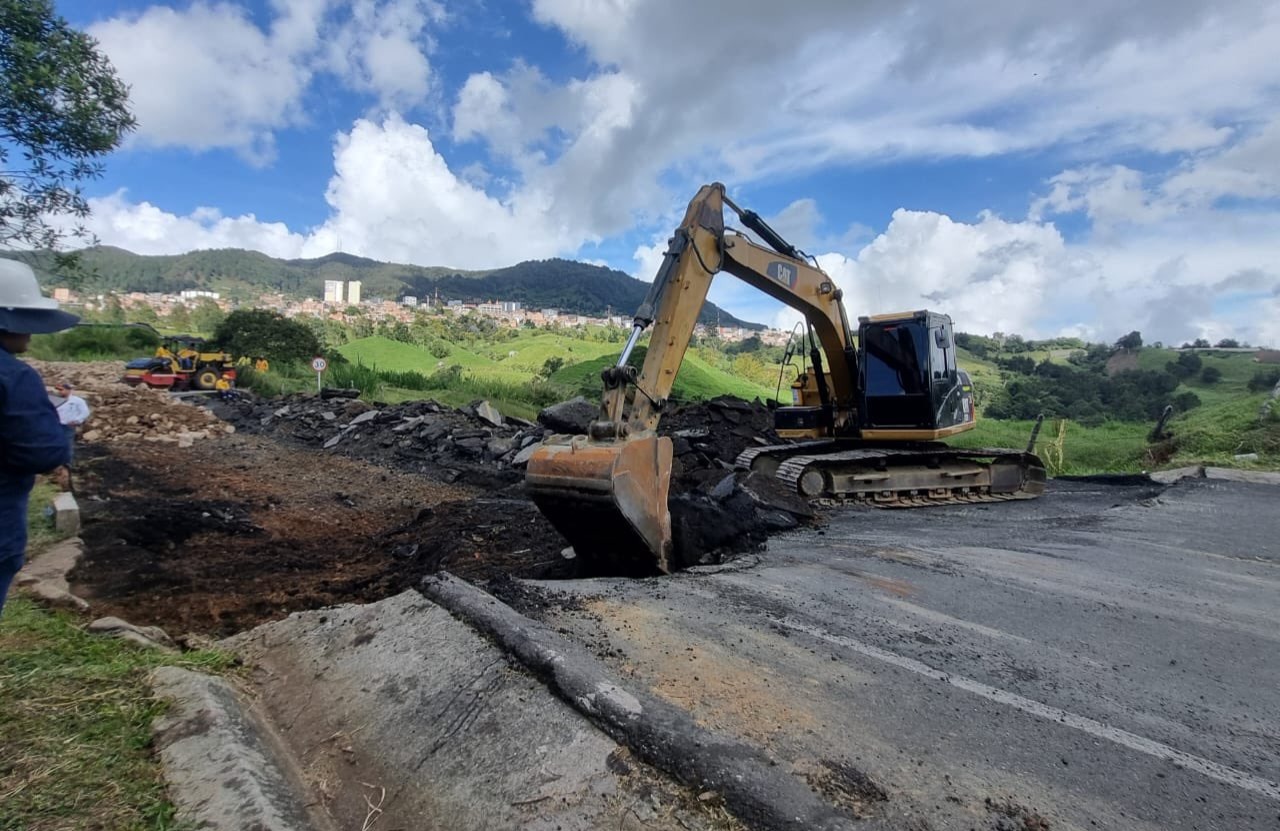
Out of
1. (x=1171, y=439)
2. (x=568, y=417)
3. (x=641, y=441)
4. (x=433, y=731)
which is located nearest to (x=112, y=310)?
(x=568, y=417)

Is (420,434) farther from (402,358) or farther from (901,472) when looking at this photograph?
(402,358)

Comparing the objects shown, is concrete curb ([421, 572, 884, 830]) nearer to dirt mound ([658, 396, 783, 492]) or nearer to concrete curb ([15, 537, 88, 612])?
concrete curb ([15, 537, 88, 612])

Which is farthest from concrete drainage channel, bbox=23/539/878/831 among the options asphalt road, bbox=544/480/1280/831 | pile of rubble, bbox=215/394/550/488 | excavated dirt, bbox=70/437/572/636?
pile of rubble, bbox=215/394/550/488

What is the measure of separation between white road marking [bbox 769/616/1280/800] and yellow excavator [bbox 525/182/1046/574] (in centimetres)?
162

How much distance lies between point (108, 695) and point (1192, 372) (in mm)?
33930

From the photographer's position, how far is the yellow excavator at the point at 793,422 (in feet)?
15.1

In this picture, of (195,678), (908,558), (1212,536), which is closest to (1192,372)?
(1212,536)

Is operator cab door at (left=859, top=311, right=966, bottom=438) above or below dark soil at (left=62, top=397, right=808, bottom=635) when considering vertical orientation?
above

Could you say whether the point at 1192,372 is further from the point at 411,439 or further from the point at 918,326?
the point at 411,439

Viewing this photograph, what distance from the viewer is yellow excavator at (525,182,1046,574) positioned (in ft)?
15.1

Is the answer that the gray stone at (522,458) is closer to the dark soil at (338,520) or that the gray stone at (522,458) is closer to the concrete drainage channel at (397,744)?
the dark soil at (338,520)

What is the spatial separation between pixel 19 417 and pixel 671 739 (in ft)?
8.00

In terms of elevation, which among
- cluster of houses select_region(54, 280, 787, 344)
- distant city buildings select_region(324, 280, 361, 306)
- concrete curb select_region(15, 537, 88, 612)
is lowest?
concrete curb select_region(15, 537, 88, 612)

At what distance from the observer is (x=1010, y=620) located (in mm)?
4355
